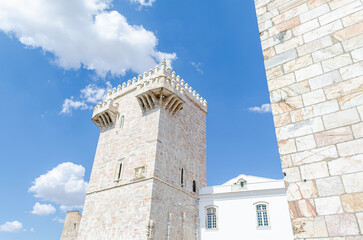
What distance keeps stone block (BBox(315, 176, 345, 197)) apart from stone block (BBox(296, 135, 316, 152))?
508mm

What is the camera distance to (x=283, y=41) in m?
4.65

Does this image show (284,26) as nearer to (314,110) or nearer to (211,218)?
(314,110)

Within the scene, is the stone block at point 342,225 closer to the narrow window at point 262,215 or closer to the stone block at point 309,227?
the stone block at point 309,227

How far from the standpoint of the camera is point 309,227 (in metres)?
3.32

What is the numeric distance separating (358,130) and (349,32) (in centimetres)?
171

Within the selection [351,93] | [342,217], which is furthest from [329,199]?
[351,93]

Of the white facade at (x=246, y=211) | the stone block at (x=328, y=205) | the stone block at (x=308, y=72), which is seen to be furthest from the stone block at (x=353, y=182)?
the white facade at (x=246, y=211)

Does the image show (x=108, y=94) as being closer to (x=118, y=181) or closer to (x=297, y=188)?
(x=118, y=181)

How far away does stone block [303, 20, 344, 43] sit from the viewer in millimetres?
4064

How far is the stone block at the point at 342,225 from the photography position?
306 cm

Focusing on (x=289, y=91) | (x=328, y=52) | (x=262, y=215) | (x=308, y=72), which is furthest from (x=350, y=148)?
(x=262, y=215)

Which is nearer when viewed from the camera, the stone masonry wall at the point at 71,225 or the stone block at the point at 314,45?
the stone block at the point at 314,45

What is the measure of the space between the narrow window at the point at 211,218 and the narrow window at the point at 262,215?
2809 mm

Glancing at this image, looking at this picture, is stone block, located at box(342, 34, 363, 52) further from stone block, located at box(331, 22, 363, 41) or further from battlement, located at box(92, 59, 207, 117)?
battlement, located at box(92, 59, 207, 117)
